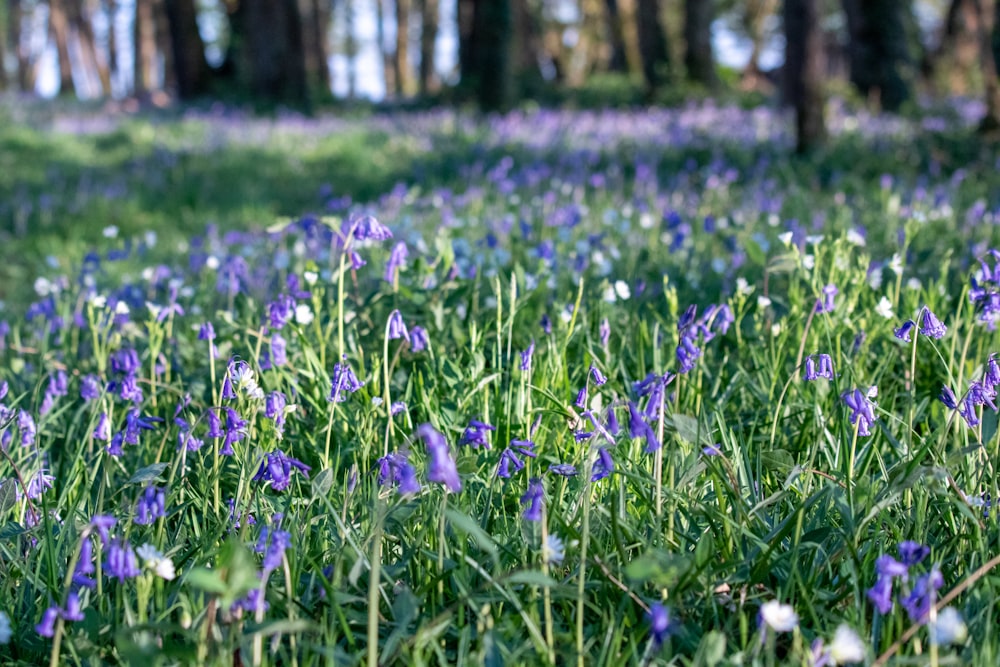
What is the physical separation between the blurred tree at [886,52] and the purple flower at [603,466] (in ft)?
45.6

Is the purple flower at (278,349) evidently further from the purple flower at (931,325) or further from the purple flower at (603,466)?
the purple flower at (931,325)

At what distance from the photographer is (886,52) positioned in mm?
14320

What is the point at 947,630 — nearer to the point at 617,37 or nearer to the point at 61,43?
the point at 617,37

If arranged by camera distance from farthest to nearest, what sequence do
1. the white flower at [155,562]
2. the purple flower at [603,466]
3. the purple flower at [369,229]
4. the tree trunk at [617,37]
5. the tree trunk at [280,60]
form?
the tree trunk at [617,37]
the tree trunk at [280,60]
the purple flower at [369,229]
the purple flower at [603,466]
the white flower at [155,562]

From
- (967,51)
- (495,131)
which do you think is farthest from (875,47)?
(967,51)

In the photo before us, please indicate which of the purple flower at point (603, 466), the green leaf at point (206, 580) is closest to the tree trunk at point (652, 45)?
the purple flower at point (603, 466)

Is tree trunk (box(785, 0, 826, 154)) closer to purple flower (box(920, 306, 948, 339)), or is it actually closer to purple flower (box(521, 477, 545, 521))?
purple flower (box(920, 306, 948, 339))

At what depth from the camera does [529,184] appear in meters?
7.12

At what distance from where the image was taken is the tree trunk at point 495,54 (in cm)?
1422

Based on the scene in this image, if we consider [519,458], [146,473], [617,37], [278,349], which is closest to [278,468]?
[146,473]

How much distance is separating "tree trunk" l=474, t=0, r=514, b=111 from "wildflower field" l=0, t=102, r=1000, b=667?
380 inches

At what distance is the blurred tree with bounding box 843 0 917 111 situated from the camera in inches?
559

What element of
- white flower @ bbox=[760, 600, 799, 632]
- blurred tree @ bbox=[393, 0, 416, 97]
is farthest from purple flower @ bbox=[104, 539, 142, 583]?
blurred tree @ bbox=[393, 0, 416, 97]

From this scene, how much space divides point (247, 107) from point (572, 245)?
1448cm
